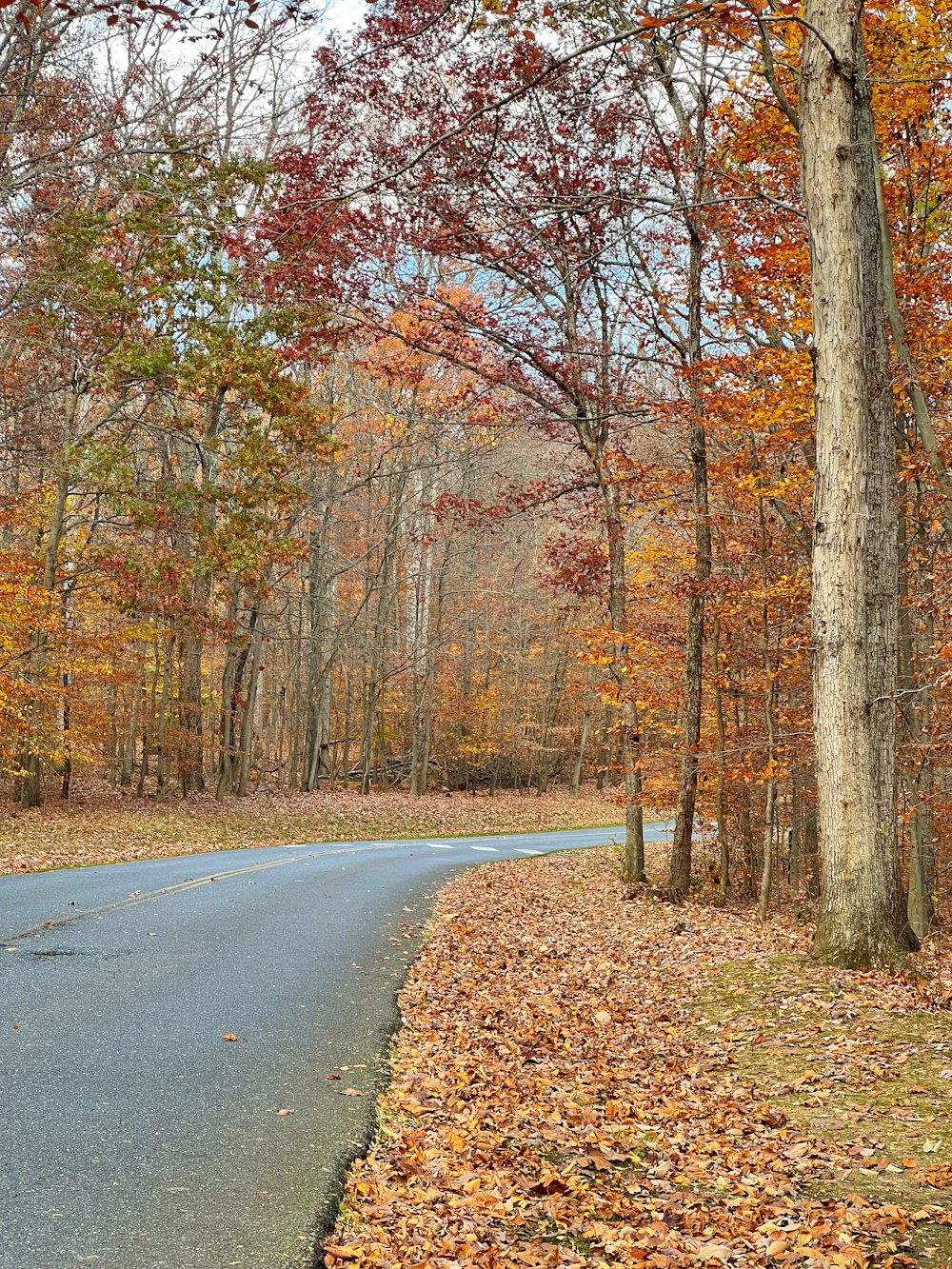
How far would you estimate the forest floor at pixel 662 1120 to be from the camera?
3.85 m

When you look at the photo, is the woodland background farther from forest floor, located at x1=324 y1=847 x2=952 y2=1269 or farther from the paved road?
the paved road

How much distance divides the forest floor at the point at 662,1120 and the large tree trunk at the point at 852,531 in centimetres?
67

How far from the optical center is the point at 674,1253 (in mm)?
3750

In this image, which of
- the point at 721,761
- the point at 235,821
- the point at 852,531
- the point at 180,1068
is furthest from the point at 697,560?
the point at 235,821

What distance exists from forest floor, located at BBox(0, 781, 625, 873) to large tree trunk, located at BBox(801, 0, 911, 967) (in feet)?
23.7

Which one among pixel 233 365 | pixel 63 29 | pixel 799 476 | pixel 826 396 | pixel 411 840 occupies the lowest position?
pixel 411 840

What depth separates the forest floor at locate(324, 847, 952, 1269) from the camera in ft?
12.6

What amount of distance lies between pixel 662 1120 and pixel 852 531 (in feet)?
14.2

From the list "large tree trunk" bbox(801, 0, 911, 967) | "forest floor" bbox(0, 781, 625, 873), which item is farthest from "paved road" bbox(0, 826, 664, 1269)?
"forest floor" bbox(0, 781, 625, 873)

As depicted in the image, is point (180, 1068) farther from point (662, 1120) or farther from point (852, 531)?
point (852, 531)

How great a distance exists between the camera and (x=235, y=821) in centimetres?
2320

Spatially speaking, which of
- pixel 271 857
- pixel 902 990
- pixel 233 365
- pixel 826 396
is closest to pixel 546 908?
pixel 271 857

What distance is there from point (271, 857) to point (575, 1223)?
13784 millimetres

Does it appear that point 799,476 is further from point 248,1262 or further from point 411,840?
point 411,840
